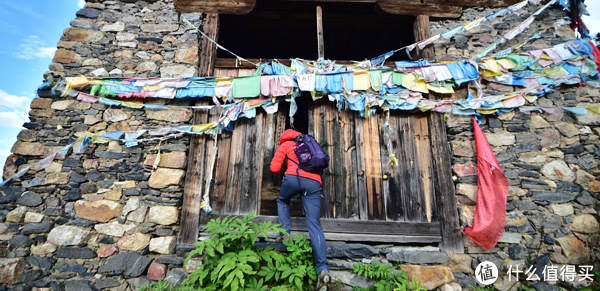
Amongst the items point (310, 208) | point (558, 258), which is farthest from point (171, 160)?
point (558, 258)

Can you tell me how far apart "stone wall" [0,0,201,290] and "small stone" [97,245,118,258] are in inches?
0.5

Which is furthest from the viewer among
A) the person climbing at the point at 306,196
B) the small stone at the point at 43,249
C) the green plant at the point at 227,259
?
the small stone at the point at 43,249

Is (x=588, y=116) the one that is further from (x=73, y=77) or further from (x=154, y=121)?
(x=73, y=77)

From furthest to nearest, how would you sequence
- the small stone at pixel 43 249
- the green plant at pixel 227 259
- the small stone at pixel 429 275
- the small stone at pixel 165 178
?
the small stone at pixel 165 178 < the small stone at pixel 43 249 < the small stone at pixel 429 275 < the green plant at pixel 227 259

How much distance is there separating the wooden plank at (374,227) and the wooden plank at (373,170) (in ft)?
0.43

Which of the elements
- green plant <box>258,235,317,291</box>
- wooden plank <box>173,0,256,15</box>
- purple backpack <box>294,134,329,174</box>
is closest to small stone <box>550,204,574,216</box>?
purple backpack <box>294,134,329,174</box>

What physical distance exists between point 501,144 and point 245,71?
410 centimetres

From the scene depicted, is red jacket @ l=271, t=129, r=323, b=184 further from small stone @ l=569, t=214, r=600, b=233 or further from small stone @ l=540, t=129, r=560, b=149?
small stone @ l=569, t=214, r=600, b=233

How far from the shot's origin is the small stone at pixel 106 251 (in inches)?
132

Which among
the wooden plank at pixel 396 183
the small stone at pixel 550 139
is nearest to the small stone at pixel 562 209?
the small stone at pixel 550 139

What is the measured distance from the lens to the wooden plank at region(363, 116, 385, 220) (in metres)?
3.73

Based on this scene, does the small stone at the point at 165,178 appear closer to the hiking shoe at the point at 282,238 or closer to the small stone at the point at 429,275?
the hiking shoe at the point at 282,238

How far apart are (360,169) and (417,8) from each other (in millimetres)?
3094

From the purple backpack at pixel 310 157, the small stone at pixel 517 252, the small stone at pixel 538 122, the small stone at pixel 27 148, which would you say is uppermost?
the small stone at pixel 538 122
